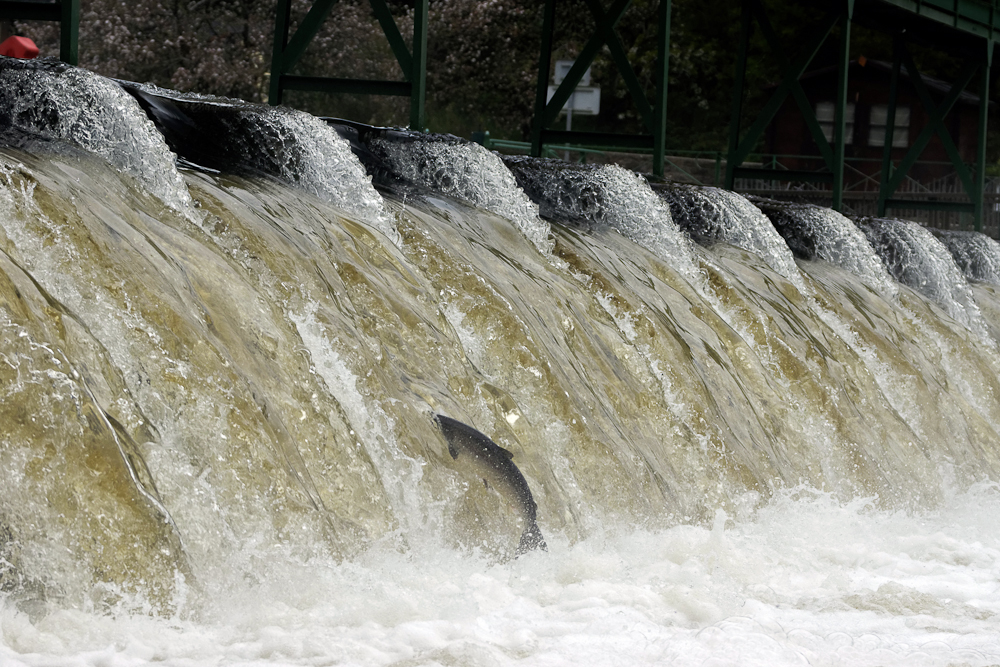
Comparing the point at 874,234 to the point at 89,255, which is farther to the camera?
the point at 874,234

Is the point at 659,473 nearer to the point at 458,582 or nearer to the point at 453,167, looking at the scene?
the point at 458,582

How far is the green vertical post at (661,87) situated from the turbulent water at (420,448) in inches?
153

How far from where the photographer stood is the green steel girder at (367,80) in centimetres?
855

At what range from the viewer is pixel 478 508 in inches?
161

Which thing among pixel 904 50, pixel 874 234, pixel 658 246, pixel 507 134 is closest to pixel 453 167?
pixel 658 246

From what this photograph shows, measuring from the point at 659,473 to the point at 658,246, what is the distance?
2.78 meters

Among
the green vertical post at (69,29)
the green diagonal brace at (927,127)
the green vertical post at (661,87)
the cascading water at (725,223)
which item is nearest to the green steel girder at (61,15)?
the green vertical post at (69,29)

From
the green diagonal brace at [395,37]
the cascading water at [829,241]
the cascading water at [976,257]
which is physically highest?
the green diagonal brace at [395,37]

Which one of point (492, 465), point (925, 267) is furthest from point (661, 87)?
point (492, 465)

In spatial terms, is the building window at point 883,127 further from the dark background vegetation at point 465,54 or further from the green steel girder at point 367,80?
the green steel girder at point 367,80

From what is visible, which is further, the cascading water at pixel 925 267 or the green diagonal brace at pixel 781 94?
the green diagonal brace at pixel 781 94

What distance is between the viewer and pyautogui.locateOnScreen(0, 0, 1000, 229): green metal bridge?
8.69 meters

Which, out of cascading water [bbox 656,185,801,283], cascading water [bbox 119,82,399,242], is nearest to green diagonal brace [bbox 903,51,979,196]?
cascading water [bbox 656,185,801,283]

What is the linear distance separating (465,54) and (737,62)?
1808 centimetres
